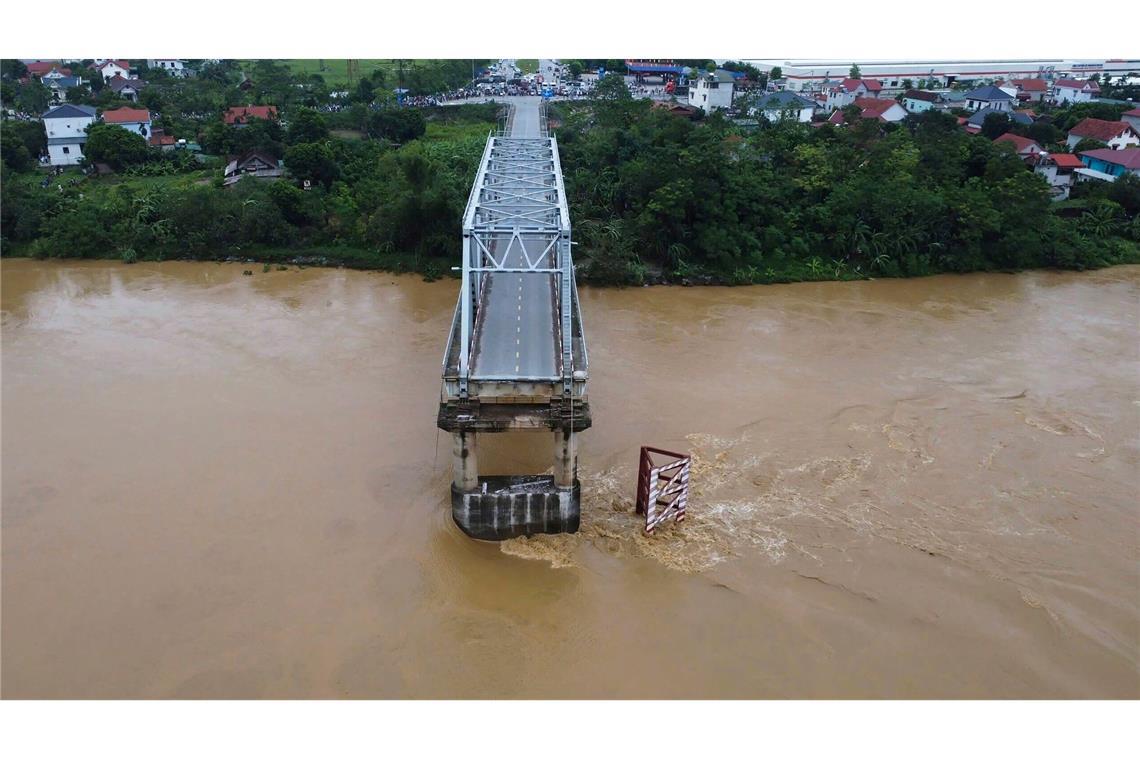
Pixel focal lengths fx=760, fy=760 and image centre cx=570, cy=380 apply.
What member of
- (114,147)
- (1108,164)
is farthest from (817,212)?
(114,147)

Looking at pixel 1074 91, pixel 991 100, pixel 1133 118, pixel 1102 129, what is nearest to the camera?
pixel 1102 129

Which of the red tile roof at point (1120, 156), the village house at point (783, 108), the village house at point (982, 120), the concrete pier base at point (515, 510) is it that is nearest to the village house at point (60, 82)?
the village house at point (783, 108)

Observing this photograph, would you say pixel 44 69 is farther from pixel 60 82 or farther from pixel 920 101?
pixel 920 101

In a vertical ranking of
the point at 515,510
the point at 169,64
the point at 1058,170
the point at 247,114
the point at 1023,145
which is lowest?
the point at 515,510

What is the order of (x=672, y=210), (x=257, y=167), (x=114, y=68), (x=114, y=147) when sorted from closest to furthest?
(x=672, y=210), (x=257, y=167), (x=114, y=147), (x=114, y=68)

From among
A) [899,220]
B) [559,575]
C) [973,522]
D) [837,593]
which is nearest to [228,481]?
[559,575]

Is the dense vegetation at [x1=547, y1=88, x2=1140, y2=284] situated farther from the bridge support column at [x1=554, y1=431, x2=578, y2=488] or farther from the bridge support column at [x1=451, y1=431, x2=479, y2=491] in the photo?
the bridge support column at [x1=451, y1=431, x2=479, y2=491]

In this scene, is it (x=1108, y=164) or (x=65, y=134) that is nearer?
(x=1108, y=164)
